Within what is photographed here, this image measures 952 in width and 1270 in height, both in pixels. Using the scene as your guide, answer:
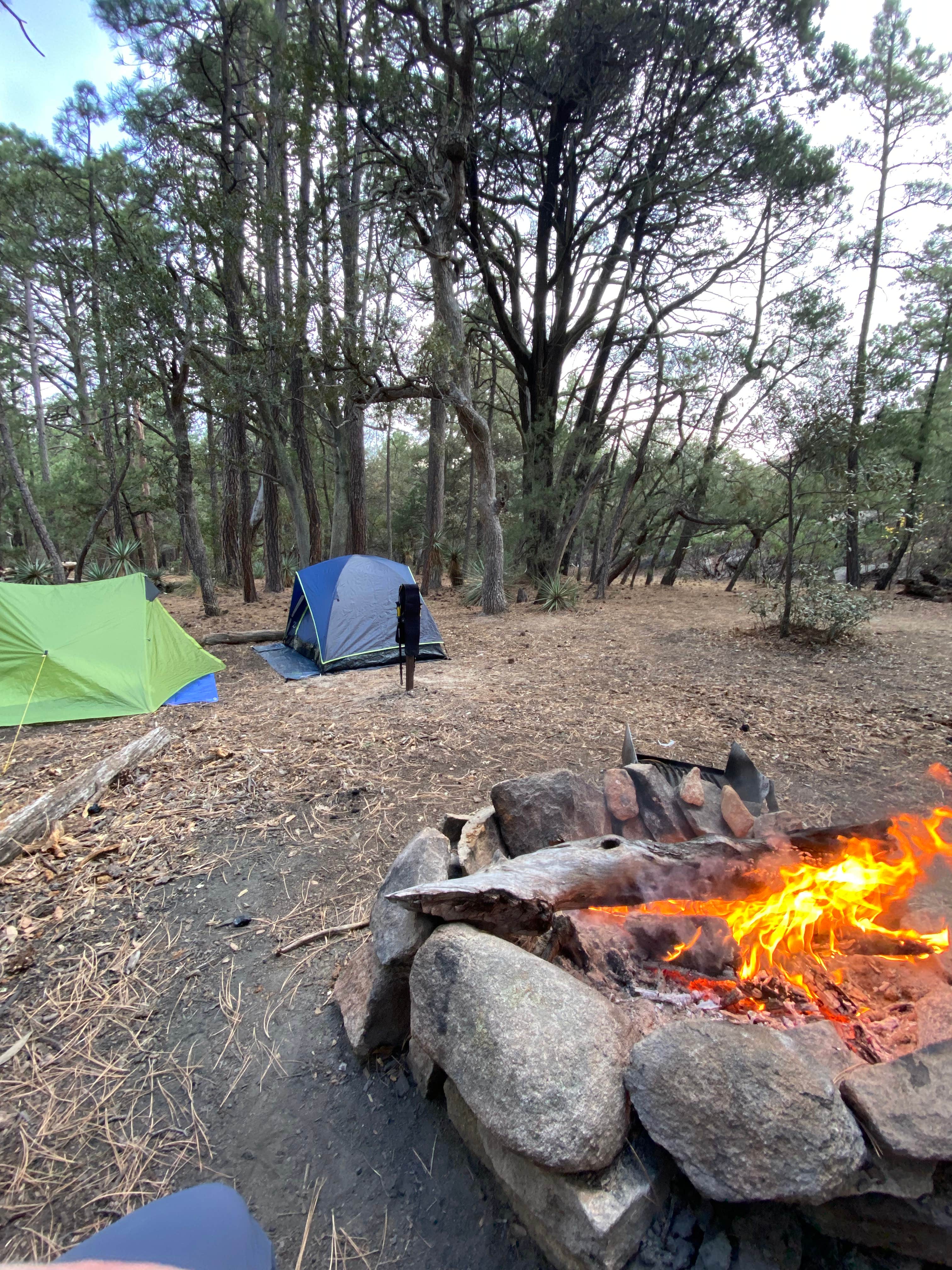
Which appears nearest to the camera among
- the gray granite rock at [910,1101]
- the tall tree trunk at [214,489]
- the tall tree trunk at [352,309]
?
the gray granite rock at [910,1101]

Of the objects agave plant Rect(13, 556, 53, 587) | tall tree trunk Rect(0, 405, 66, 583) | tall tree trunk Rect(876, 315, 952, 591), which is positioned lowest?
agave plant Rect(13, 556, 53, 587)

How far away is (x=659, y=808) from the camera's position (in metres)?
2.35

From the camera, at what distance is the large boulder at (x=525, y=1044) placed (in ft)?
3.92

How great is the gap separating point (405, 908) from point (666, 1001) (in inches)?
32.5

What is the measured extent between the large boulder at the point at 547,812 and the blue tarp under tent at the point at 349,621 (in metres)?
4.46

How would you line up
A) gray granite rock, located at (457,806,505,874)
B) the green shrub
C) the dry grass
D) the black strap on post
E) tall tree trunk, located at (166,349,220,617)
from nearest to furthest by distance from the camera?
1. the dry grass
2. gray granite rock, located at (457,806,505,874)
3. the black strap on post
4. the green shrub
5. tall tree trunk, located at (166,349,220,617)

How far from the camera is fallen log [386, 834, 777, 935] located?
5.45 ft

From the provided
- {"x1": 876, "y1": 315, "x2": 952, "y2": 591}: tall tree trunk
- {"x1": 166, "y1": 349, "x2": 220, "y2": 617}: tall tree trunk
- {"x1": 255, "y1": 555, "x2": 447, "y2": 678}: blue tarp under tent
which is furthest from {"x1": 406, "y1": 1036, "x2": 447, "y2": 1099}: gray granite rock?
{"x1": 876, "y1": 315, "x2": 952, "y2": 591}: tall tree trunk

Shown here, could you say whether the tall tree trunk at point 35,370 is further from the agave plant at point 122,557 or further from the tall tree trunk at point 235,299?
the tall tree trunk at point 235,299

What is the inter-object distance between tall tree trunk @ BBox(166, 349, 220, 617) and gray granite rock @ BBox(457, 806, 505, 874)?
9.50 meters

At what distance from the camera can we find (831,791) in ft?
11.9

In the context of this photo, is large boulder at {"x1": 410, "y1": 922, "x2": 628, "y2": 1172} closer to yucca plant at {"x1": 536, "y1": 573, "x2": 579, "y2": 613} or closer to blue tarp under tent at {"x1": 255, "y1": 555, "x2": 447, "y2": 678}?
blue tarp under tent at {"x1": 255, "y1": 555, "x2": 447, "y2": 678}

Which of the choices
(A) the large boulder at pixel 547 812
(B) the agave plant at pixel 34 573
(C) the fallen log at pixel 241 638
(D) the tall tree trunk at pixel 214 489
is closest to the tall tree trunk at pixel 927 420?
(C) the fallen log at pixel 241 638

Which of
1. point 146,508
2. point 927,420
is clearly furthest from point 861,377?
point 146,508
